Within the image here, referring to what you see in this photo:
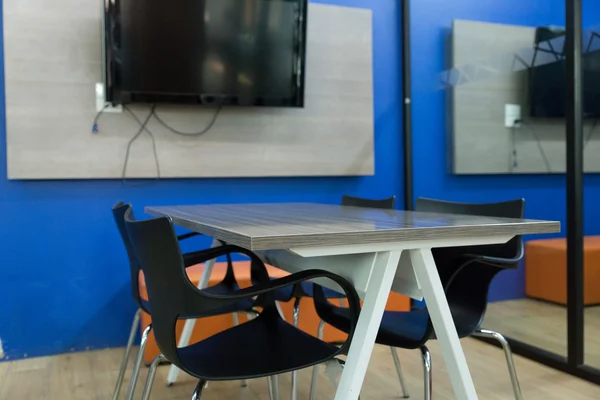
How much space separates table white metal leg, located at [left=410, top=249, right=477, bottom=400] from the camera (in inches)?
49.7

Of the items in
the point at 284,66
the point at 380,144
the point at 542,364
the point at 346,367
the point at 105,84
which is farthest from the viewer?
the point at 380,144

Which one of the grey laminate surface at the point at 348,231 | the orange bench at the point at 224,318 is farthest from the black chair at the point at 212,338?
the orange bench at the point at 224,318

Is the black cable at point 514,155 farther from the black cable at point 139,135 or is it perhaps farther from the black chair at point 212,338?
the black chair at point 212,338

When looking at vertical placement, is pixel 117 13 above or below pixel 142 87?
above

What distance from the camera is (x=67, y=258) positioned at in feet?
9.36

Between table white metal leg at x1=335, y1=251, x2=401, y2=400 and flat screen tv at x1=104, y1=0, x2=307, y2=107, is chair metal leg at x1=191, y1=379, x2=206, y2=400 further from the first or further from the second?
flat screen tv at x1=104, y1=0, x2=307, y2=107

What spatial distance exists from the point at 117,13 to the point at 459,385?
231 centimetres

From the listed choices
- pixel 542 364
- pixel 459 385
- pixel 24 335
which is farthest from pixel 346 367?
pixel 24 335

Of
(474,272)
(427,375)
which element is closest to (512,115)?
(474,272)

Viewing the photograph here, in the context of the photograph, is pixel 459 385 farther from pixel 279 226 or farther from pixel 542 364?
pixel 542 364

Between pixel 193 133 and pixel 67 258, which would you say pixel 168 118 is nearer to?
pixel 193 133

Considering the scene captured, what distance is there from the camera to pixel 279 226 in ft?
4.22

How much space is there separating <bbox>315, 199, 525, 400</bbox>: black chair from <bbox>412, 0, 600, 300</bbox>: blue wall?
3.87 ft

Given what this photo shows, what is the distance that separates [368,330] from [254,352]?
1.16 feet
